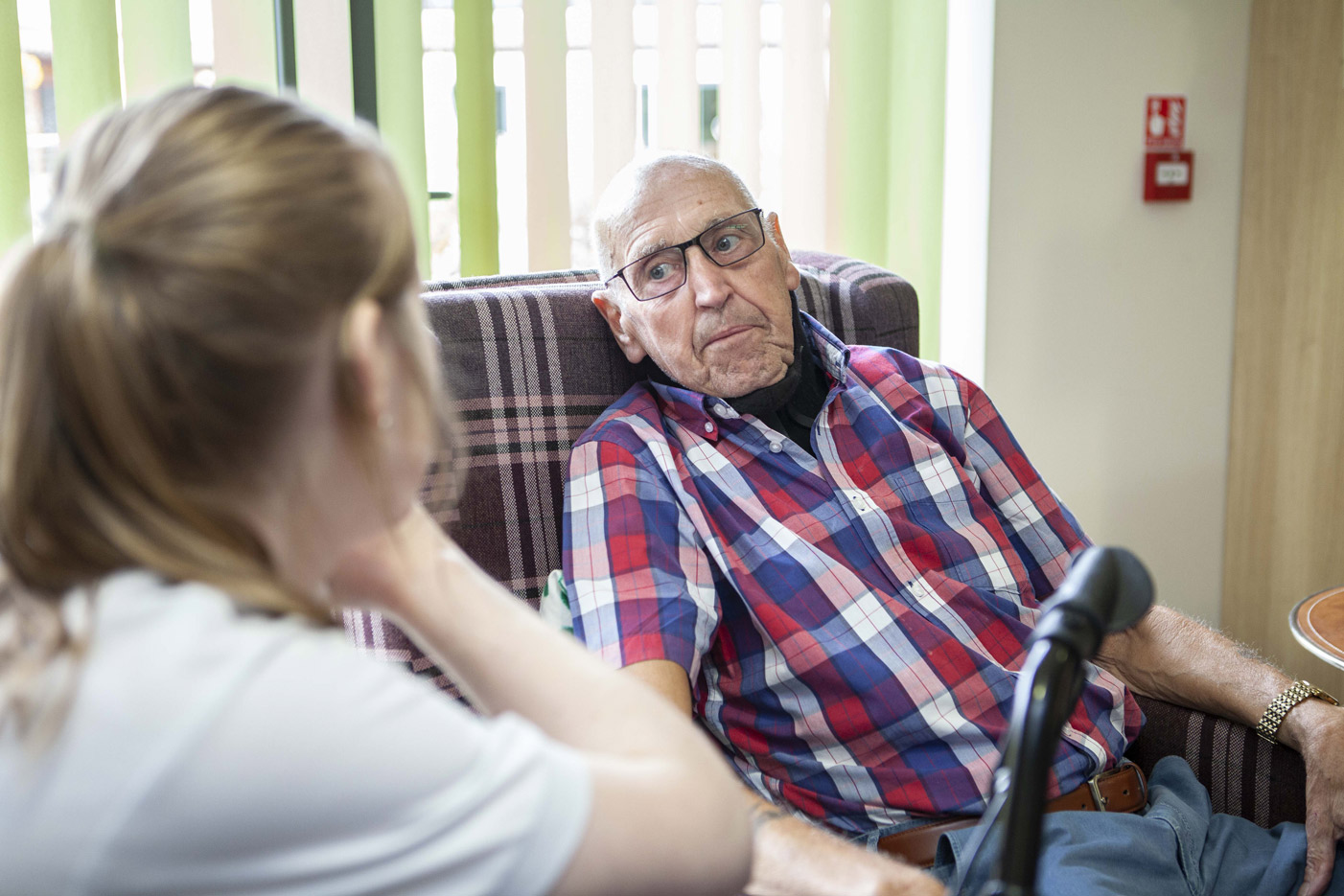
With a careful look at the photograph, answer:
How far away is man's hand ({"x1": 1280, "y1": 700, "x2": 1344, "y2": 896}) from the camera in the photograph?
110 cm

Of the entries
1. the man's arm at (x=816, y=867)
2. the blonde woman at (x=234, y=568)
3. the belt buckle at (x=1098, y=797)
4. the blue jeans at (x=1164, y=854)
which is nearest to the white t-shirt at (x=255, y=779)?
the blonde woman at (x=234, y=568)

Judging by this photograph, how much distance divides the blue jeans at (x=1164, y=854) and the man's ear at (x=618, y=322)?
0.66 metres

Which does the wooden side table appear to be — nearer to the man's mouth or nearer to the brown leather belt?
the brown leather belt

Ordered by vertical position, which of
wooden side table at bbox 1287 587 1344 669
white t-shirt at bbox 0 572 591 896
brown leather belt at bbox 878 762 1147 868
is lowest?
brown leather belt at bbox 878 762 1147 868

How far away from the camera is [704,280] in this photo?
1418 mm

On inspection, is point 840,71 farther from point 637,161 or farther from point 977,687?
point 977,687

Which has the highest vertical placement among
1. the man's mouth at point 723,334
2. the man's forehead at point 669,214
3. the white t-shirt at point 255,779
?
the man's forehead at point 669,214

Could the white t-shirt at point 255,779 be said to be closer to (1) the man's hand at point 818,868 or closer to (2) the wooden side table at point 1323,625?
(1) the man's hand at point 818,868

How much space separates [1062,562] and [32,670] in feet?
4.00

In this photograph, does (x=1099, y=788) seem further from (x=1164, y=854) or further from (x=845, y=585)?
(x=845, y=585)

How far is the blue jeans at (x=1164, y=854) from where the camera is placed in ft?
3.45

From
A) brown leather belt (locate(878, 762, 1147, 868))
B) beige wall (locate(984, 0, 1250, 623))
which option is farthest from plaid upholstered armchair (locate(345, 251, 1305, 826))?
beige wall (locate(984, 0, 1250, 623))

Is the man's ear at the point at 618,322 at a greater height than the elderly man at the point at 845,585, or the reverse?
the man's ear at the point at 618,322

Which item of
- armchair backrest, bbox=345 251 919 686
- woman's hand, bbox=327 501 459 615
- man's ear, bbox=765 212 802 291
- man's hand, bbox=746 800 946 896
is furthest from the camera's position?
man's ear, bbox=765 212 802 291
